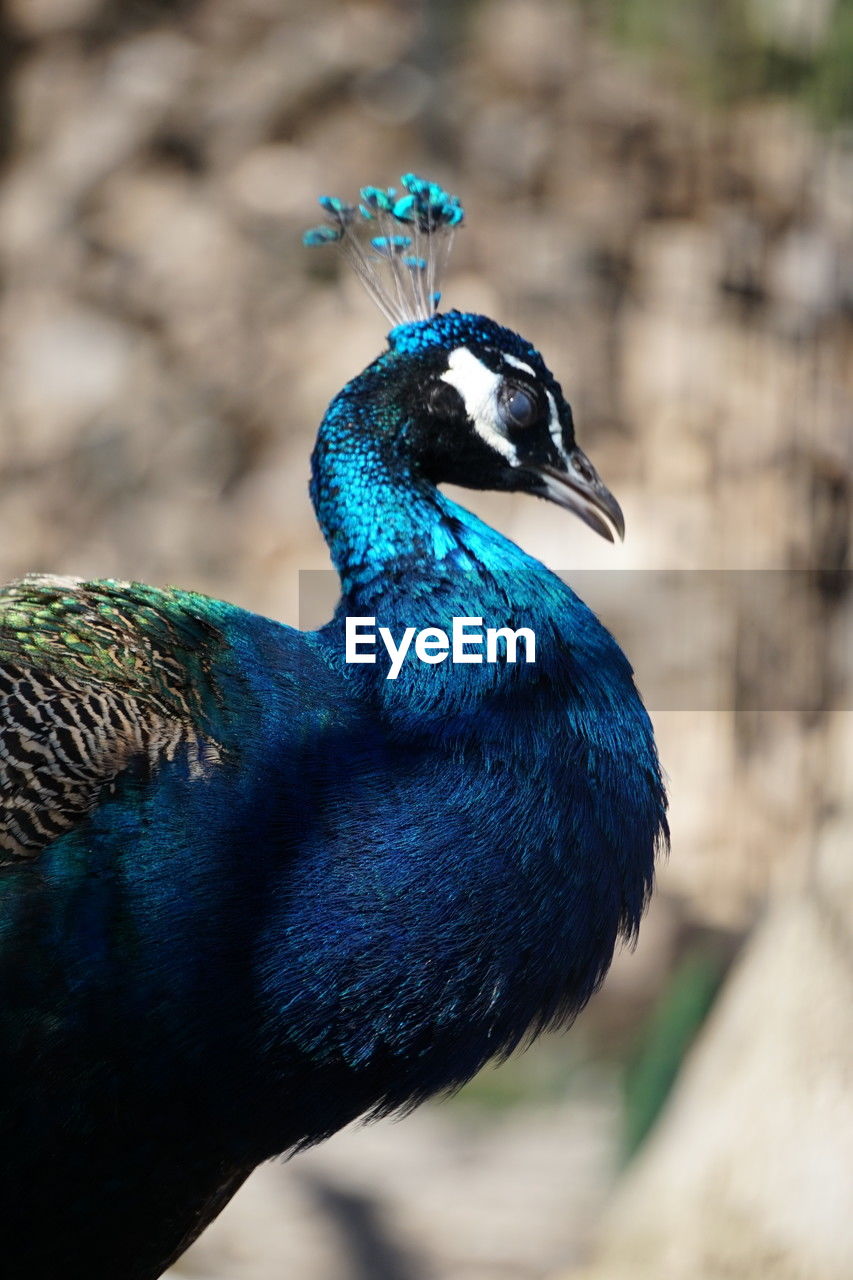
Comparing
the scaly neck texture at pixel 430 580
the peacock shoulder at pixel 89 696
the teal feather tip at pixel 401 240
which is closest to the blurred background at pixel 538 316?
the teal feather tip at pixel 401 240

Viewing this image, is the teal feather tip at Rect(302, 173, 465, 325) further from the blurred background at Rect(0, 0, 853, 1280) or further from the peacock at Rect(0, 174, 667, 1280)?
the blurred background at Rect(0, 0, 853, 1280)

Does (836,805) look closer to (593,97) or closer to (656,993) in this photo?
(656,993)

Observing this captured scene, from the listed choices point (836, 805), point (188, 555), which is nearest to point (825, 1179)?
point (836, 805)

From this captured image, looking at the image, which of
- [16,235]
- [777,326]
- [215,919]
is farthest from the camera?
[16,235]

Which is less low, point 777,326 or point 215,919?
point 777,326

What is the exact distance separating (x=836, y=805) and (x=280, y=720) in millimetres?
1818

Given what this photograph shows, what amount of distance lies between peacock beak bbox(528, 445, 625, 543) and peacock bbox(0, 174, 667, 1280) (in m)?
0.22

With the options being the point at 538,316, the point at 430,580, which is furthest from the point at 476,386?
the point at 538,316

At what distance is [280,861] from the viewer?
1681 mm

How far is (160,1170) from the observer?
5.69ft

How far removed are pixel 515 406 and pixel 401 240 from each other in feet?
1.27

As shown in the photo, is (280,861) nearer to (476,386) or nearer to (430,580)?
(430,580)

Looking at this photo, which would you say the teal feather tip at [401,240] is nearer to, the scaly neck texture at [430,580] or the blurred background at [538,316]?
the scaly neck texture at [430,580]

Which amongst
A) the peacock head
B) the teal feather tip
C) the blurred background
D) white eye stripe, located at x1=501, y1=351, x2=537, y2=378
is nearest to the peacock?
the peacock head
